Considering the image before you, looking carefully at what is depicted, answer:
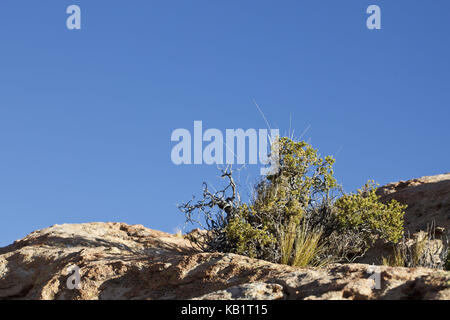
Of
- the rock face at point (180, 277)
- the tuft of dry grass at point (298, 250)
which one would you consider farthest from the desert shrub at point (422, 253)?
the rock face at point (180, 277)

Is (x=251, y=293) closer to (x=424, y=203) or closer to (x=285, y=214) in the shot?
(x=285, y=214)

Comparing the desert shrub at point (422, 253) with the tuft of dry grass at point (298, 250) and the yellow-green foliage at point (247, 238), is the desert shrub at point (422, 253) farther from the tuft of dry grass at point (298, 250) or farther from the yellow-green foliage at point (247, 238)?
the yellow-green foliage at point (247, 238)

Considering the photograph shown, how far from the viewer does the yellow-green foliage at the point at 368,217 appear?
1071 cm

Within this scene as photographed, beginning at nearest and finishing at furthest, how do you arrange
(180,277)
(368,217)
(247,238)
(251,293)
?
(251,293), (180,277), (247,238), (368,217)

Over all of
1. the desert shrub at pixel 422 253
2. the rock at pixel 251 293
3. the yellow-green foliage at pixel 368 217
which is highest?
the yellow-green foliage at pixel 368 217

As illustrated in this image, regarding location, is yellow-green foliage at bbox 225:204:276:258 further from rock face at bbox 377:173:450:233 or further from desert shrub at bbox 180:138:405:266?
rock face at bbox 377:173:450:233

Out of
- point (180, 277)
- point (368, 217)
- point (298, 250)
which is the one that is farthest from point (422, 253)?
point (180, 277)

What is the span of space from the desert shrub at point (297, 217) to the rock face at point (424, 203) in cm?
113

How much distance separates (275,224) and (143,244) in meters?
3.46

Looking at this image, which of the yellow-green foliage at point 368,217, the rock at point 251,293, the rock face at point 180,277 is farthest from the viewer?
the yellow-green foliage at point 368,217

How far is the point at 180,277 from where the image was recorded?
7.23m

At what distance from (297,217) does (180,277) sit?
3.41m

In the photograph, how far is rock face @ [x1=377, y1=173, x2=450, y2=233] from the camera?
11.9 m
